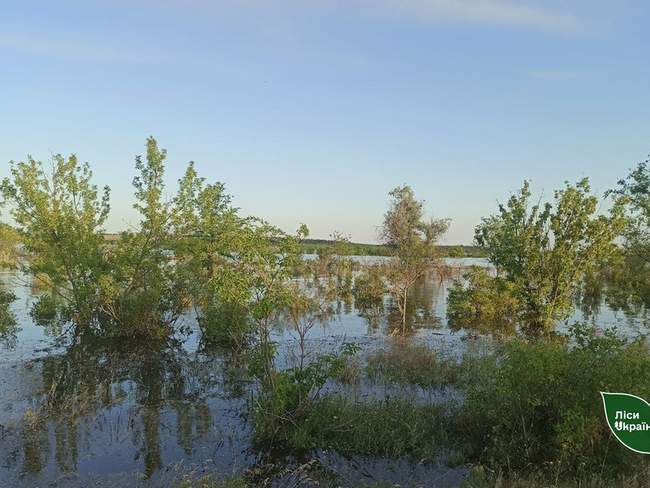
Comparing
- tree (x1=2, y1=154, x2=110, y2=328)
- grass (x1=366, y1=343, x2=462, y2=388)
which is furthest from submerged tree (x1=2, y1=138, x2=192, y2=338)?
grass (x1=366, y1=343, x2=462, y2=388)

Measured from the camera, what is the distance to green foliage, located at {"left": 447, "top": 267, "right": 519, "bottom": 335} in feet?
78.4

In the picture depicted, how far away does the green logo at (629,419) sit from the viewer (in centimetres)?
379

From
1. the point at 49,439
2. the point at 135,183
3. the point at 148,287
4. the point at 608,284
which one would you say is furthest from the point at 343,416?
the point at 608,284

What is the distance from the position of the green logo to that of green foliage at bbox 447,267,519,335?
64.4 ft

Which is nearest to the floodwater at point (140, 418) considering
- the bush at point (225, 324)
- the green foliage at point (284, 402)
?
the green foliage at point (284, 402)

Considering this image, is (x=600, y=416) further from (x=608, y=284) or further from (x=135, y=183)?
(x=608, y=284)

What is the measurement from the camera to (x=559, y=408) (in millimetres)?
7504

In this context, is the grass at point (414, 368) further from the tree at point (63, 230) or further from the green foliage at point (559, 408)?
the tree at point (63, 230)

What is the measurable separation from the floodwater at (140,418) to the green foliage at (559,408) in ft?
3.29

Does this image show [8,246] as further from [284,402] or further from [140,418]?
[284,402]

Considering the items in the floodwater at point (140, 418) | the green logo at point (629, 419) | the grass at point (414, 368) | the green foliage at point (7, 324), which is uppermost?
the green logo at point (629, 419)

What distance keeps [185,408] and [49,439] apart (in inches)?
110

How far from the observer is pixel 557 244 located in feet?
64.5

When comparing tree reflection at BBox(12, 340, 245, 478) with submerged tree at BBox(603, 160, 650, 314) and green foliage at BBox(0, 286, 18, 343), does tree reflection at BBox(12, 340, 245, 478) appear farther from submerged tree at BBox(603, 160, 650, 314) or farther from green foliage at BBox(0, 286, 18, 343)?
submerged tree at BBox(603, 160, 650, 314)
